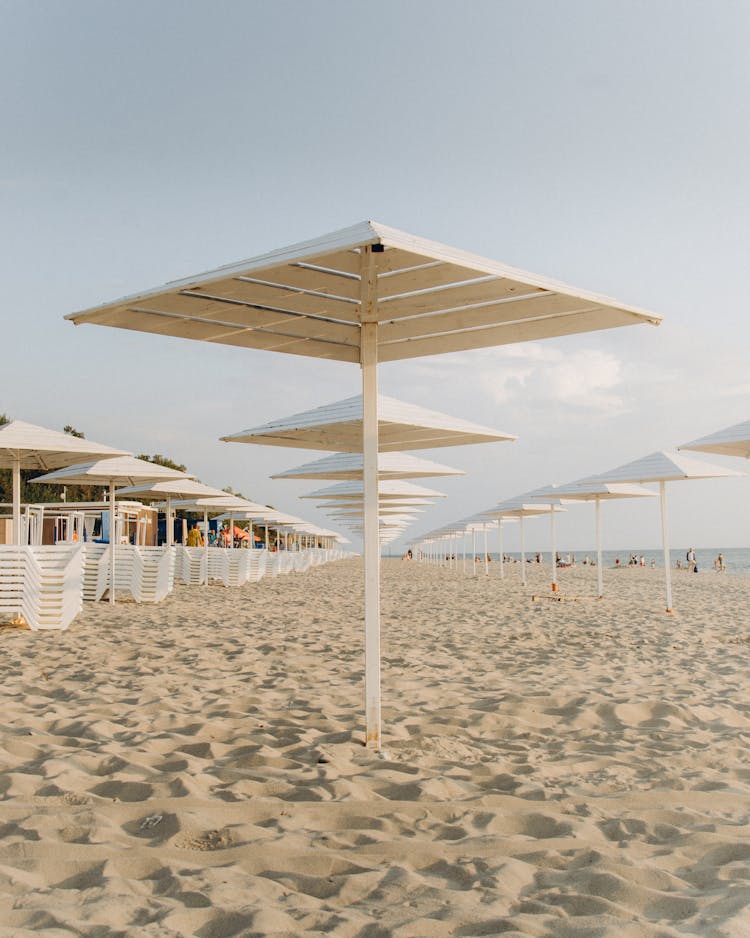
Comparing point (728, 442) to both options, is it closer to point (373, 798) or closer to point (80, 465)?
point (373, 798)

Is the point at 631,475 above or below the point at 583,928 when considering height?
above

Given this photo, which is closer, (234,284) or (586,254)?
(234,284)

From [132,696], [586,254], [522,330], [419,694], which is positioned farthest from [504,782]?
[586,254]

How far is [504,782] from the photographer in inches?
115

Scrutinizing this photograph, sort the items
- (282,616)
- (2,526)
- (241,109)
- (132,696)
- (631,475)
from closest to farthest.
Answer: (132,696), (282,616), (631,475), (241,109), (2,526)

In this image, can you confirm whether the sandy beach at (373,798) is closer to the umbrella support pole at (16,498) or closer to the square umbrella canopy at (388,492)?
the umbrella support pole at (16,498)

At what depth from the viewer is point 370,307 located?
3.29 m

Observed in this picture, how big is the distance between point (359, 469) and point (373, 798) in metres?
5.68

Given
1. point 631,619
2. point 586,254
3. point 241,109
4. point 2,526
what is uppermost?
point 241,109

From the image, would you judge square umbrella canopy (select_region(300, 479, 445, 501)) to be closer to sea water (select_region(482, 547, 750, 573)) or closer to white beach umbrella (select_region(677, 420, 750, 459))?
white beach umbrella (select_region(677, 420, 750, 459))

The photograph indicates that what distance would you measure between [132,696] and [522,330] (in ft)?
10.7

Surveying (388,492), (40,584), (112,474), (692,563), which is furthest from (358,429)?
(692,563)

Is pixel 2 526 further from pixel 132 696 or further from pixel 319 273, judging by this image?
pixel 319 273

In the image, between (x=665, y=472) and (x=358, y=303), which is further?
(x=665, y=472)
